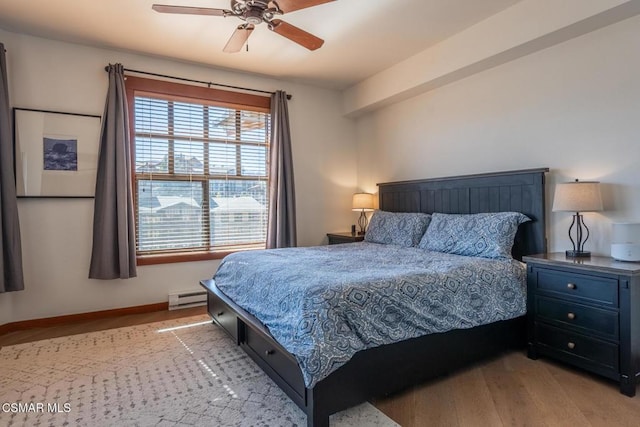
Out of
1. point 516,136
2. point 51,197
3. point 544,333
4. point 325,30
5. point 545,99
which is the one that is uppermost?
point 325,30

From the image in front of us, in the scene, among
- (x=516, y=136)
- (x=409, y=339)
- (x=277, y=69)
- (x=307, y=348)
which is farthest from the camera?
(x=277, y=69)

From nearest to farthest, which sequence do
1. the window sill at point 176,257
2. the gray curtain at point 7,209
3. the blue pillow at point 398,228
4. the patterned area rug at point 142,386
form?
1. the patterned area rug at point 142,386
2. the gray curtain at point 7,209
3. the blue pillow at point 398,228
4. the window sill at point 176,257

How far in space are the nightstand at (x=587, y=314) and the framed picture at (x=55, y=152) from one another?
410 centimetres

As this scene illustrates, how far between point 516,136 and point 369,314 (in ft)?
7.83

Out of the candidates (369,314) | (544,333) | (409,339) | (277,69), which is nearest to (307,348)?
(369,314)

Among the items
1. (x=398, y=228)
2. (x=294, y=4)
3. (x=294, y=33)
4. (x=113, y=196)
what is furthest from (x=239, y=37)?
(x=398, y=228)

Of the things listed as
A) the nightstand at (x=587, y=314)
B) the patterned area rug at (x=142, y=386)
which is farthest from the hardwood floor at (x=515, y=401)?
the patterned area rug at (x=142, y=386)

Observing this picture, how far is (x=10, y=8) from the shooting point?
9.72ft

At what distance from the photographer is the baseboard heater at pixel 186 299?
4016 millimetres

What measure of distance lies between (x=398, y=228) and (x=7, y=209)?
3.67m

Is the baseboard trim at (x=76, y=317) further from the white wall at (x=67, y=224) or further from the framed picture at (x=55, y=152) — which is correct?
the framed picture at (x=55, y=152)

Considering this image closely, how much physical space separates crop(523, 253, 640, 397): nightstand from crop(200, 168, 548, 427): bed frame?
247 mm

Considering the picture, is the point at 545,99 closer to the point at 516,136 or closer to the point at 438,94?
the point at 516,136

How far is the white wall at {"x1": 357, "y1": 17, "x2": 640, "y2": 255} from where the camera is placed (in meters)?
2.61
